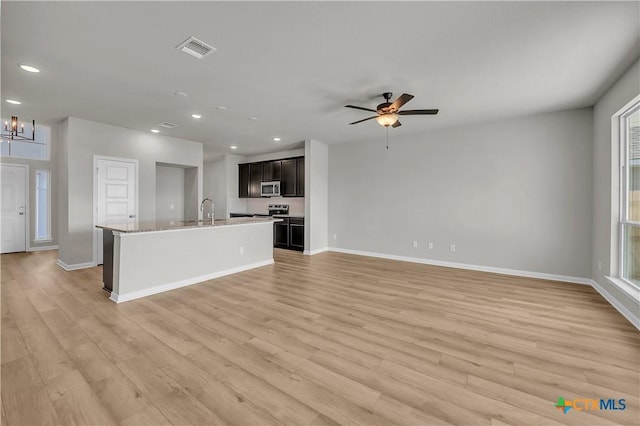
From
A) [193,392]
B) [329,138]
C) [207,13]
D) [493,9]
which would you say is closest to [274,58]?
[207,13]

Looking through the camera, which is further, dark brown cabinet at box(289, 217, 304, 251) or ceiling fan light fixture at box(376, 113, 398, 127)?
Answer: dark brown cabinet at box(289, 217, 304, 251)

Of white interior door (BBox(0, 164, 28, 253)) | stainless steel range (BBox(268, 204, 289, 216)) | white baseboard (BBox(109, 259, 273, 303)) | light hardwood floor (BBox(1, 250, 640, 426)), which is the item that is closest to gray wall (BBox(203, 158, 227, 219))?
stainless steel range (BBox(268, 204, 289, 216))

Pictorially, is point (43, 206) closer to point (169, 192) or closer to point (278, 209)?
point (169, 192)

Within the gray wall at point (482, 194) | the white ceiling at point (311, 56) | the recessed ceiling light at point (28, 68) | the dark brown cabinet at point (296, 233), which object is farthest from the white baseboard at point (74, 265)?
the gray wall at point (482, 194)

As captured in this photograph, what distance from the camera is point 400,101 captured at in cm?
324

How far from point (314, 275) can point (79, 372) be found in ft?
10.4

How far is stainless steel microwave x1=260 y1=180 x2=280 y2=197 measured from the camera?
760cm

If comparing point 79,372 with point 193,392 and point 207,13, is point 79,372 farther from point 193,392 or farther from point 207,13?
point 207,13

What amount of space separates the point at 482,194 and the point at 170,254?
5.40m

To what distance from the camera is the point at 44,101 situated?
3982 mm

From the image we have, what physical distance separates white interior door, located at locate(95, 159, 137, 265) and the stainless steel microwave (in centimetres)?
324

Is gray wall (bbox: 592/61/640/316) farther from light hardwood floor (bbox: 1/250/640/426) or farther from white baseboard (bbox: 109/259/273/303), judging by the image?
white baseboard (bbox: 109/259/273/303)

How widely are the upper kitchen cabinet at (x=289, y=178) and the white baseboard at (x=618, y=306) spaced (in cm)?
595

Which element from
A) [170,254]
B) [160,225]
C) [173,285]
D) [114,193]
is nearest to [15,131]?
[114,193]
